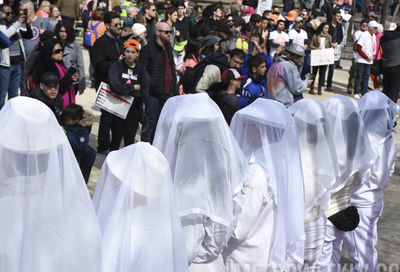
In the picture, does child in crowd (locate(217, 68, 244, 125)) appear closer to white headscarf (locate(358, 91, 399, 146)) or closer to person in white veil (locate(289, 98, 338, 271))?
white headscarf (locate(358, 91, 399, 146))

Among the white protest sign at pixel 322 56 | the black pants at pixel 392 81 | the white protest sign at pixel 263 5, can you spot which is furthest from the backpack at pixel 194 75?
the white protest sign at pixel 263 5

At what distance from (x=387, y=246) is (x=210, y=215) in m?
4.18

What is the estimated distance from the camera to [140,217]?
10.8 feet

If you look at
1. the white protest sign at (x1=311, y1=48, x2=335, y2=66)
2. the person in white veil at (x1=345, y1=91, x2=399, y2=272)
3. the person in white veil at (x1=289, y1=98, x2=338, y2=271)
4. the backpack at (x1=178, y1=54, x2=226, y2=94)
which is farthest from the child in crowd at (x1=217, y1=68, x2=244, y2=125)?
the white protest sign at (x1=311, y1=48, x2=335, y2=66)

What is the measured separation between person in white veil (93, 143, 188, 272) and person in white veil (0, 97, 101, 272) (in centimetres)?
17

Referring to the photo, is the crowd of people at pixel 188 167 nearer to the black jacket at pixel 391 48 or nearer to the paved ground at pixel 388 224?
the paved ground at pixel 388 224

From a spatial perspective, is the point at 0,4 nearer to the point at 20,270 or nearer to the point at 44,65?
the point at 44,65

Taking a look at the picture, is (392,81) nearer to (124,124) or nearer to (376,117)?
(124,124)

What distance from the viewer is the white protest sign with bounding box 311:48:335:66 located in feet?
50.8

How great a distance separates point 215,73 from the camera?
836 centimetres

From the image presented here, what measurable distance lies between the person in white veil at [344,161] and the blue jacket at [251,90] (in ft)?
9.44

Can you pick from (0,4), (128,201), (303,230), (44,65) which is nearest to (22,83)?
(0,4)

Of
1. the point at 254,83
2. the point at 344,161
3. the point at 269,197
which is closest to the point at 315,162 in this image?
the point at 344,161

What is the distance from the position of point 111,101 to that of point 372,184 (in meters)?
3.59
